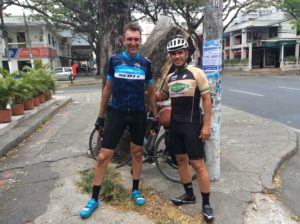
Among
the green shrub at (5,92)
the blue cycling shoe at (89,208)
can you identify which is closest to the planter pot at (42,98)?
the green shrub at (5,92)

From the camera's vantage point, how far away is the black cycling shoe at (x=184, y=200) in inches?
147

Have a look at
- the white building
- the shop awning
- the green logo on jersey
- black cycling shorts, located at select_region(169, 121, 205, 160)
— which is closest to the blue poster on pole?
the green logo on jersey

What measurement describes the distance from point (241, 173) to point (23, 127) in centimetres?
499

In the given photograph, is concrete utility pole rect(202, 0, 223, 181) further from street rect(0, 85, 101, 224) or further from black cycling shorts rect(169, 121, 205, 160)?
street rect(0, 85, 101, 224)

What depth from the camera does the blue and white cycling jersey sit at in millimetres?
3494

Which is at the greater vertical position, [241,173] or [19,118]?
[19,118]

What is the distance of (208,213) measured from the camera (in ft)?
11.3

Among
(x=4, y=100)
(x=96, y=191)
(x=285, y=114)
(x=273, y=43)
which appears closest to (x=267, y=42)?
(x=273, y=43)

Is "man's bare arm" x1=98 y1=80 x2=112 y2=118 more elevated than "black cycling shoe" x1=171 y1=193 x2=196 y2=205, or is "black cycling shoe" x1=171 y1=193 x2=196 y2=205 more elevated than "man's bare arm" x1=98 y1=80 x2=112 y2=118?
"man's bare arm" x1=98 y1=80 x2=112 y2=118

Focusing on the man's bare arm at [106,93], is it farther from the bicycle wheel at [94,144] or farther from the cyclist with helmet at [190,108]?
the bicycle wheel at [94,144]

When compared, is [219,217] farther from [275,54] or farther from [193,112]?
[275,54]

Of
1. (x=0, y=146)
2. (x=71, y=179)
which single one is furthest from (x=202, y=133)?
(x=0, y=146)

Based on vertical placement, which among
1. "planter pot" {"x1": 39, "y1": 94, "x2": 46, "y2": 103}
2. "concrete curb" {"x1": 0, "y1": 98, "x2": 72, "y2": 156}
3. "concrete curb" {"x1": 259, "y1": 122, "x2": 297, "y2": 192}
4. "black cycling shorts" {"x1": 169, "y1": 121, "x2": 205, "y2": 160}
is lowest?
"concrete curb" {"x1": 259, "y1": 122, "x2": 297, "y2": 192}

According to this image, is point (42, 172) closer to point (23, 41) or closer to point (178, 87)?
point (178, 87)
